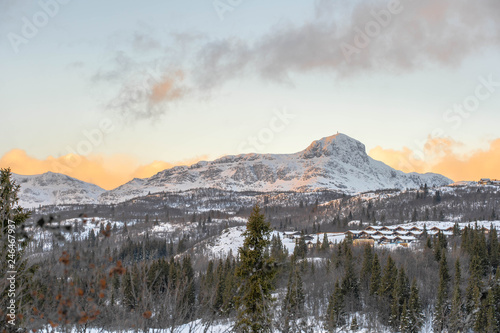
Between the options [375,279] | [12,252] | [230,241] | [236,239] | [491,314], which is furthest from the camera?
[236,239]

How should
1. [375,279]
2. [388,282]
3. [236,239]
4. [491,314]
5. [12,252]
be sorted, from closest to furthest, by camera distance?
[12,252], [491,314], [388,282], [375,279], [236,239]

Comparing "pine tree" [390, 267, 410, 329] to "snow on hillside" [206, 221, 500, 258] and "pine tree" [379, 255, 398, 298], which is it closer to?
"pine tree" [379, 255, 398, 298]

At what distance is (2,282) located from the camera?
695 centimetres

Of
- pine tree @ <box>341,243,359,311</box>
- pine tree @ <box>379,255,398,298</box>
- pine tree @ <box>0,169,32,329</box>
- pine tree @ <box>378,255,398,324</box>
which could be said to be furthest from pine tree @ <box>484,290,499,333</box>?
pine tree @ <box>0,169,32,329</box>

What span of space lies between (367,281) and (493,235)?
26046 millimetres

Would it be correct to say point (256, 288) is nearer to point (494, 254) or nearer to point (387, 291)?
point (387, 291)

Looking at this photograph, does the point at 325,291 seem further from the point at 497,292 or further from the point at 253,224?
the point at 253,224

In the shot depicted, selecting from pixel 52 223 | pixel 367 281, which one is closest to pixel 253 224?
pixel 52 223

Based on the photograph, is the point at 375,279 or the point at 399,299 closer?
the point at 399,299

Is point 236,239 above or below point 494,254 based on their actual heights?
below

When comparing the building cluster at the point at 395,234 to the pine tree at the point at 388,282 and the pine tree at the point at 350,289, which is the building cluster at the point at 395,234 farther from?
the pine tree at the point at 388,282

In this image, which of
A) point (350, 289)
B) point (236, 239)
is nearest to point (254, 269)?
point (350, 289)

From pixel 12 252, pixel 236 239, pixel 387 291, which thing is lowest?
pixel 236 239

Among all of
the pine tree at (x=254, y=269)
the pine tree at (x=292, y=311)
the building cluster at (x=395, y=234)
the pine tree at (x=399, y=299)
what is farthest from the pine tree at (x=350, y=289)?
the pine tree at (x=292, y=311)
